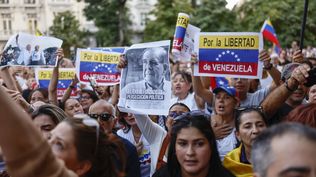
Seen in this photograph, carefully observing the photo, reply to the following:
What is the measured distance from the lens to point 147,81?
4527 mm

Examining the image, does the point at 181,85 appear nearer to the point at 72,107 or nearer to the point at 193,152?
Result: the point at 72,107

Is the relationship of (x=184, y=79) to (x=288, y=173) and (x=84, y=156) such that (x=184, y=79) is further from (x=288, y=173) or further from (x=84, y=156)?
(x=288, y=173)

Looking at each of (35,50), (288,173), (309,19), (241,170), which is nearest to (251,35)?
(241,170)

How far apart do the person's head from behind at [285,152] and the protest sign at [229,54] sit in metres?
3.28

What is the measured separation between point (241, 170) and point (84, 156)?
1.51 meters

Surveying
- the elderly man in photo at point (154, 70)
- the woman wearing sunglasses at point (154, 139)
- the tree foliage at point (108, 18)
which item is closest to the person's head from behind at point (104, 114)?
the woman wearing sunglasses at point (154, 139)

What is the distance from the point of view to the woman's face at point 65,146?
2162mm

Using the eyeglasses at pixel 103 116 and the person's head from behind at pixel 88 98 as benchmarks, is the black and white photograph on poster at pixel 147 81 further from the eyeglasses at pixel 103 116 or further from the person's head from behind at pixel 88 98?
the person's head from behind at pixel 88 98

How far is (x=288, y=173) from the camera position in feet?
5.23

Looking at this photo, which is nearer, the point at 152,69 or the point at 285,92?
the point at 285,92

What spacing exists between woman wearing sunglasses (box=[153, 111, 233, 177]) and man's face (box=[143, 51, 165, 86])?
122 cm

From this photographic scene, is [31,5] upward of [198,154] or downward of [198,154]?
upward

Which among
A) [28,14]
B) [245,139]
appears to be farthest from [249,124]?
[28,14]

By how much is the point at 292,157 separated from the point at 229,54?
148 inches
